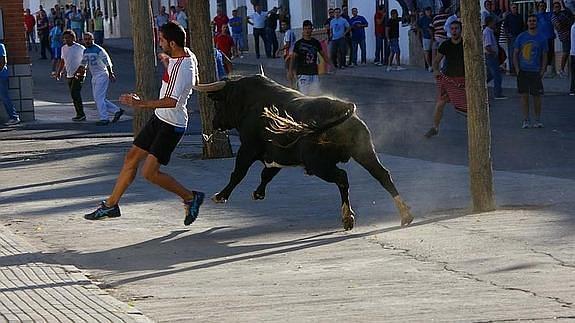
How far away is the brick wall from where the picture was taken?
24516mm

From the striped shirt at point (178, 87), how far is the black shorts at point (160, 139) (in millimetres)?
48

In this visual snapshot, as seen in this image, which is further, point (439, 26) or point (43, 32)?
point (43, 32)

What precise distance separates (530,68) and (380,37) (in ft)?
61.5

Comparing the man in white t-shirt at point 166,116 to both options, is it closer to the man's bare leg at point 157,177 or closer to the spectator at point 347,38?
the man's bare leg at point 157,177

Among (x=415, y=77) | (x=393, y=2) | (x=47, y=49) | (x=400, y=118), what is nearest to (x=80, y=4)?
(x=47, y=49)

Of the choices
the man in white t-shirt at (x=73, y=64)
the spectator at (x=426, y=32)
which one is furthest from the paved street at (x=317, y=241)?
the spectator at (x=426, y=32)

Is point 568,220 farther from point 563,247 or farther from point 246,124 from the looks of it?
point 246,124

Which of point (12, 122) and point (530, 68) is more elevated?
point (530, 68)

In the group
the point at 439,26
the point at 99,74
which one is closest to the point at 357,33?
the point at 439,26

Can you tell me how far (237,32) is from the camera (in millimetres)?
48469

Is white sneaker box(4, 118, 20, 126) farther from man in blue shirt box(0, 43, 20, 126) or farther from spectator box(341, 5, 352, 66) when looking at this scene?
spectator box(341, 5, 352, 66)

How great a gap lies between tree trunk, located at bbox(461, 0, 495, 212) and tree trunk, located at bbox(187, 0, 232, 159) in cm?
567

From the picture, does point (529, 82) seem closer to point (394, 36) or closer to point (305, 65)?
point (305, 65)

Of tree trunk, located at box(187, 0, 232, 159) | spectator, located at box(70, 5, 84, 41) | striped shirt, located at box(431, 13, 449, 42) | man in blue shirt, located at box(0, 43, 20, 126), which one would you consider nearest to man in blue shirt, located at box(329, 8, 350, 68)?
striped shirt, located at box(431, 13, 449, 42)
